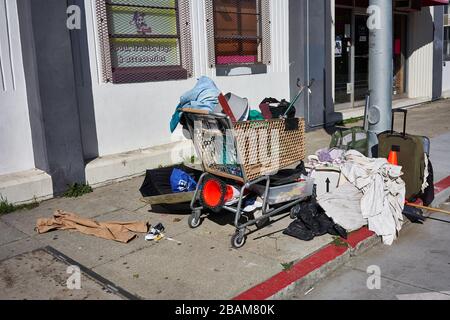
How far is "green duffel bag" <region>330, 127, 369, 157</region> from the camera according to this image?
5816 millimetres

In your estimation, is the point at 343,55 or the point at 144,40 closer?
the point at 144,40

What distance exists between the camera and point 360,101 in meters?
13.0

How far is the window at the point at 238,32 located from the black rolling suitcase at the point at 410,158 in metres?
Result: 3.74

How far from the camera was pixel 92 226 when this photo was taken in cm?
491

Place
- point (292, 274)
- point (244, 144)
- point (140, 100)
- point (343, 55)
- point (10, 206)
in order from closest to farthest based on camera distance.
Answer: point (292, 274) → point (244, 144) → point (10, 206) → point (140, 100) → point (343, 55)

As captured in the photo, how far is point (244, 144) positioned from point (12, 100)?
327 cm

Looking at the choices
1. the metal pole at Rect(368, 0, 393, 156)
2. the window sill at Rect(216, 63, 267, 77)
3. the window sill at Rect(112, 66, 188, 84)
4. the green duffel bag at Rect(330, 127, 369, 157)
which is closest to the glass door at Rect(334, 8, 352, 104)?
the window sill at Rect(216, 63, 267, 77)

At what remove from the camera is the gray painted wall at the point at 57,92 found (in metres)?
5.71

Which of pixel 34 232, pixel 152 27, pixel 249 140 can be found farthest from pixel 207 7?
pixel 34 232

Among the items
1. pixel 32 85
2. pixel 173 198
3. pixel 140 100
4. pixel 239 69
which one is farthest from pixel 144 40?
pixel 173 198

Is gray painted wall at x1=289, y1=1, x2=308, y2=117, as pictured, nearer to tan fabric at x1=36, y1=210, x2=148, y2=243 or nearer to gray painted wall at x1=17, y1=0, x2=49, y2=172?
gray painted wall at x1=17, y1=0, x2=49, y2=172

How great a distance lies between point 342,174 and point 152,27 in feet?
12.6

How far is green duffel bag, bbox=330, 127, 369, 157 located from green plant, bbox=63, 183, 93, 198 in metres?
3.20

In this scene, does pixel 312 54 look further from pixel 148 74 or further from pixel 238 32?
pixel 148 74
